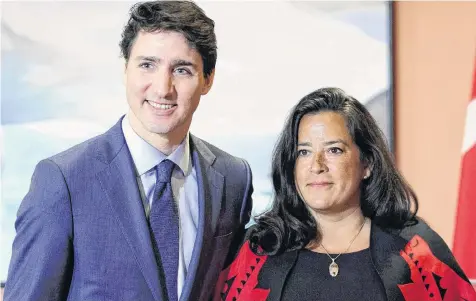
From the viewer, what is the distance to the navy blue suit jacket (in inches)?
65.0

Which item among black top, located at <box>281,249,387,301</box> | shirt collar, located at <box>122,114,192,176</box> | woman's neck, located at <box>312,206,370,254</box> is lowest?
black top, located at <box>281,249,387,301</box>

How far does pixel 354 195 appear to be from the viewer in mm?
2035

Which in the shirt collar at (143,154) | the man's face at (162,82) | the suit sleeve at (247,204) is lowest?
the suit sleeve at (247,204)

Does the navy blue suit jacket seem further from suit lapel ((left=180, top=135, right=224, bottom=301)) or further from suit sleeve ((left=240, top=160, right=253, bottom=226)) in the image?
suit sleeve ((left=240, top=160, right=253, bottom=226))

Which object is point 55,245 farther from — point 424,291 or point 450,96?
point 450,96

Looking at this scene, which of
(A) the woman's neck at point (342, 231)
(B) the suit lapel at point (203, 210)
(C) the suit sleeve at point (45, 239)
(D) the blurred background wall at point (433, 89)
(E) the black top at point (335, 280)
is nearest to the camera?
(C) the suit sleeve at point (45, 239)

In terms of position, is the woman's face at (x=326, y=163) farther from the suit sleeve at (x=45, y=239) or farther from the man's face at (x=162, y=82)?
the suit sleeve at (x=45, y=239)

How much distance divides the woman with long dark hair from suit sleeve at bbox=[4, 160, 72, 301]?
18.6 inches

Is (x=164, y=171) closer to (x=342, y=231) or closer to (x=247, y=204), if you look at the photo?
(x=247, y=204)

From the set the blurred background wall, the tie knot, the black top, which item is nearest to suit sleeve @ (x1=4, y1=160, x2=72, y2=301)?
the tie knot

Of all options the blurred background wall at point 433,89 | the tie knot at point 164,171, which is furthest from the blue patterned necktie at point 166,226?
the blurred background wall at point 433,89

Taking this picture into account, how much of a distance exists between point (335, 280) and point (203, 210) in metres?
0.40

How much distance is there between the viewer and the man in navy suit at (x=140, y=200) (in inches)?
65.6

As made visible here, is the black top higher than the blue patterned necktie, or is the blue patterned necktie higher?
the blue patterned necktie
